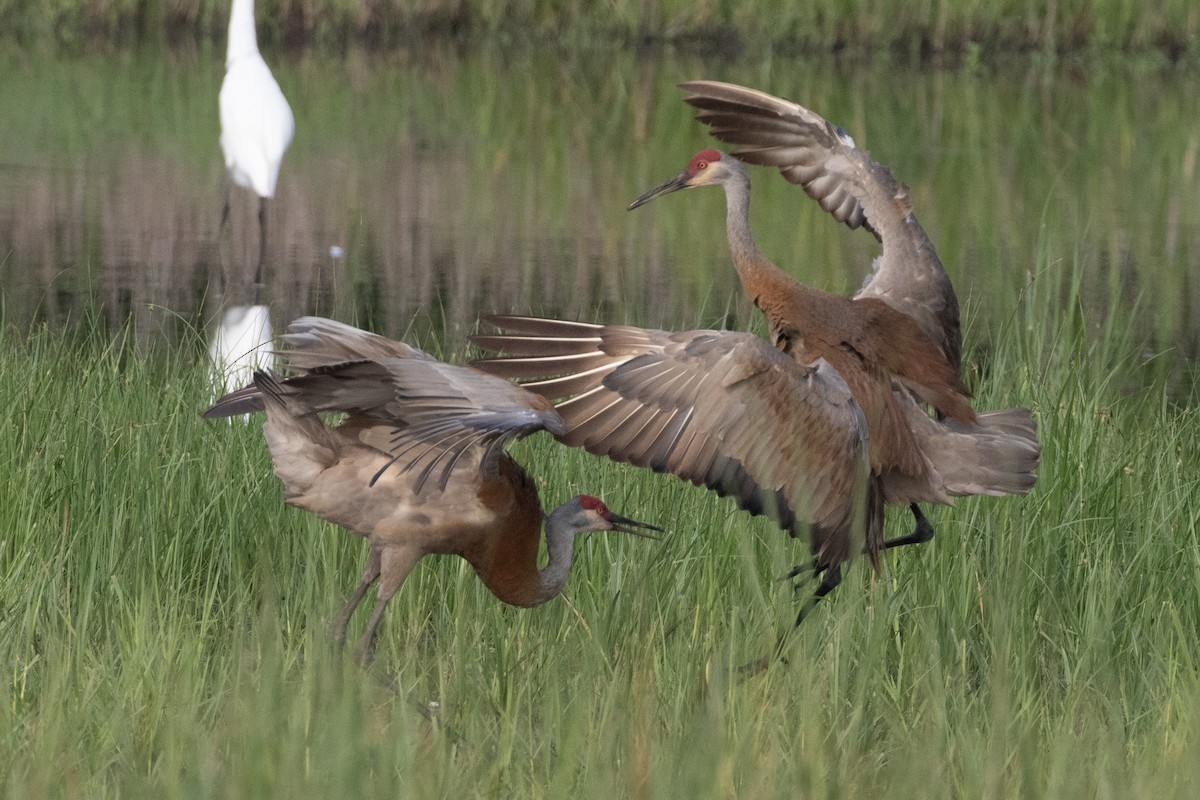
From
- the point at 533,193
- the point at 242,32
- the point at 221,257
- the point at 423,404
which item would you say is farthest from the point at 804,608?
the point at 533,193

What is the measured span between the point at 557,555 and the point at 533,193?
7525mm

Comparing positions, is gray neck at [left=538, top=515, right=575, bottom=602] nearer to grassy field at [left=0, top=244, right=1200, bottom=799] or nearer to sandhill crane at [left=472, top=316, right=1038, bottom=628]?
grassy field at [left=0, top=244, right=1200, bottom=799]

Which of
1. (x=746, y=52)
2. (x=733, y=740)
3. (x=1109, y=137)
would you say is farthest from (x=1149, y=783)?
(x=746, y=52)

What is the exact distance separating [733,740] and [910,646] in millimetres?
794

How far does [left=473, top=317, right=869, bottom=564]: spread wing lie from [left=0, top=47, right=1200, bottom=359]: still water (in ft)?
6.21

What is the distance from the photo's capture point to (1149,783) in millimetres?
2303

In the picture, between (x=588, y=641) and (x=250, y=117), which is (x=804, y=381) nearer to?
(x=588, y=641)

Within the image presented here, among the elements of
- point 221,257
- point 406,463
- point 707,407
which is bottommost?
point 221,257

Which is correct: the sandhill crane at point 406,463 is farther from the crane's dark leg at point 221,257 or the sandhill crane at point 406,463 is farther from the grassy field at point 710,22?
the grassy field at point 710,22

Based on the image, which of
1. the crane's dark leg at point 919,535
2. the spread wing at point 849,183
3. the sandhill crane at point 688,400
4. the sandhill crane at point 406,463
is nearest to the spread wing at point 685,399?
the sandhill crane at point 688,400

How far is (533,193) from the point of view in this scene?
35.2 ft

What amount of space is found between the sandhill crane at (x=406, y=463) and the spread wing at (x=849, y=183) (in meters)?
0.91

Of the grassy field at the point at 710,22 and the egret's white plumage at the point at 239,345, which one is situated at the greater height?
the grassy field at the point at 710,22

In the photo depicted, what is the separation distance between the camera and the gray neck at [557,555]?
3.33 m
